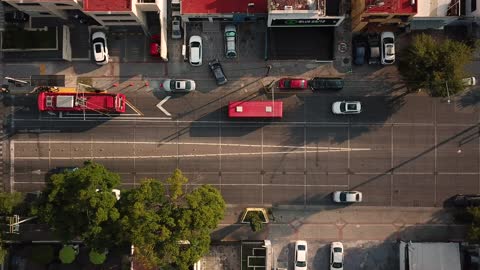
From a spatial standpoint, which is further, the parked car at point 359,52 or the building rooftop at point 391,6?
the parked car at point 359,52

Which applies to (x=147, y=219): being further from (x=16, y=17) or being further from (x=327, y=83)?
(x=16, y=17)

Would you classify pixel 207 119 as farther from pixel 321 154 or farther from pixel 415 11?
pixel 415 11

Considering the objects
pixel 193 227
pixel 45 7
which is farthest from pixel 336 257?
pixel 45 7

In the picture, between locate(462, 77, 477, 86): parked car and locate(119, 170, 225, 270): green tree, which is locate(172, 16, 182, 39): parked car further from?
locate(462, 77, 477, 86): parked car

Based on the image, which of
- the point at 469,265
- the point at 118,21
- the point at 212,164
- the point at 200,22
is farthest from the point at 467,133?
the point at 118,21

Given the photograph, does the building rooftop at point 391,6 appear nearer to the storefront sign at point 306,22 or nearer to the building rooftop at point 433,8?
the building rooftop at point 433,8

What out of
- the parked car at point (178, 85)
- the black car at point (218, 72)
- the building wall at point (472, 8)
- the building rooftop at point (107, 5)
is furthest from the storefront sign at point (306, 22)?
the building rooftop at point (107, 5)

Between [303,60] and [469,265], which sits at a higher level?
[303,60]
